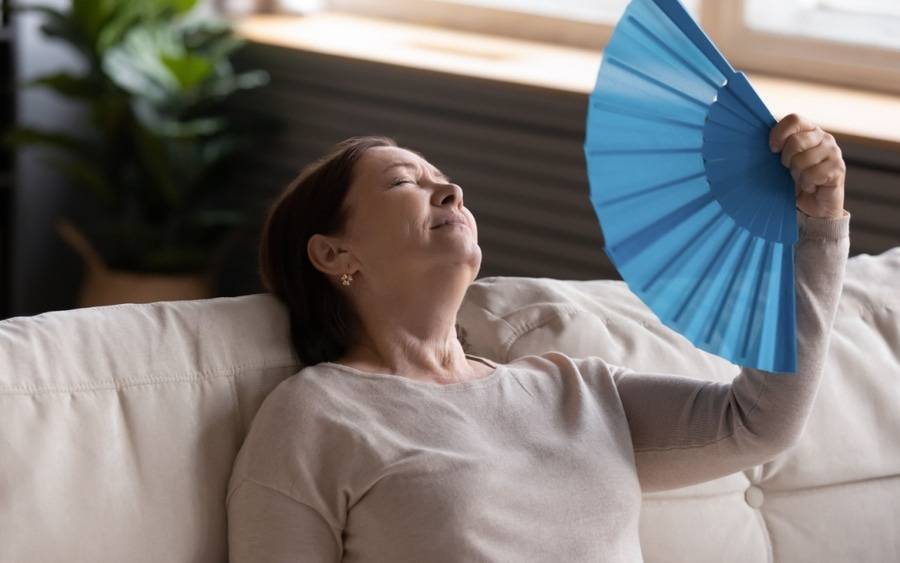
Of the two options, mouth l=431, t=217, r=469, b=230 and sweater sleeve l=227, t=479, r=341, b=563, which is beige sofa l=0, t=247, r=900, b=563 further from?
mouth l=431, t=217, r=469, b=230

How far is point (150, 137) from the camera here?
352cm

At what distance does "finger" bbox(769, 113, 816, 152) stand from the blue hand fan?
1 centimetres

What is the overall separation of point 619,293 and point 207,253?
6.77 feet

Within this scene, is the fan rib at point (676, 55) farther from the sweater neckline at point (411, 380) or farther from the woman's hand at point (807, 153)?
the sweater neckline at point (411, 380)

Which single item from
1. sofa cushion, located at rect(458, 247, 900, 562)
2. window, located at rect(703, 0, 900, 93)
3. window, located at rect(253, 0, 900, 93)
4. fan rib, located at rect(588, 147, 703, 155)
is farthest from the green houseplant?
fan rib, located at rect(588, 147, 703, 155)

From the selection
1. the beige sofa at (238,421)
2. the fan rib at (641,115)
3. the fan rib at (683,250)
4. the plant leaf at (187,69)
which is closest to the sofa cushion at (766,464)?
the beige sofa at (238,421)

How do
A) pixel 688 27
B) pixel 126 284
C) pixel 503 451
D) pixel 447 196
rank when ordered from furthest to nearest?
pixel 126 284 → pixel 447 196 → pixel 503 451 → pixel 688 27

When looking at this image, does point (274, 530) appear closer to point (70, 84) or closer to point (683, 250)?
point (683, 250)

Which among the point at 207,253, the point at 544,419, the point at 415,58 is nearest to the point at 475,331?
the point at 544,419

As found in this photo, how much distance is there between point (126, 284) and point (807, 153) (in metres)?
2.59

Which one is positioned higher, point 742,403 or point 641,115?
point 641,115

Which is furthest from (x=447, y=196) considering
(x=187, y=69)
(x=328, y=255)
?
(x=187, y=69)

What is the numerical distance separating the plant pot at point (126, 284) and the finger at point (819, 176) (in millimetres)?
2458

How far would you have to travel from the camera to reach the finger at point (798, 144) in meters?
1.38
